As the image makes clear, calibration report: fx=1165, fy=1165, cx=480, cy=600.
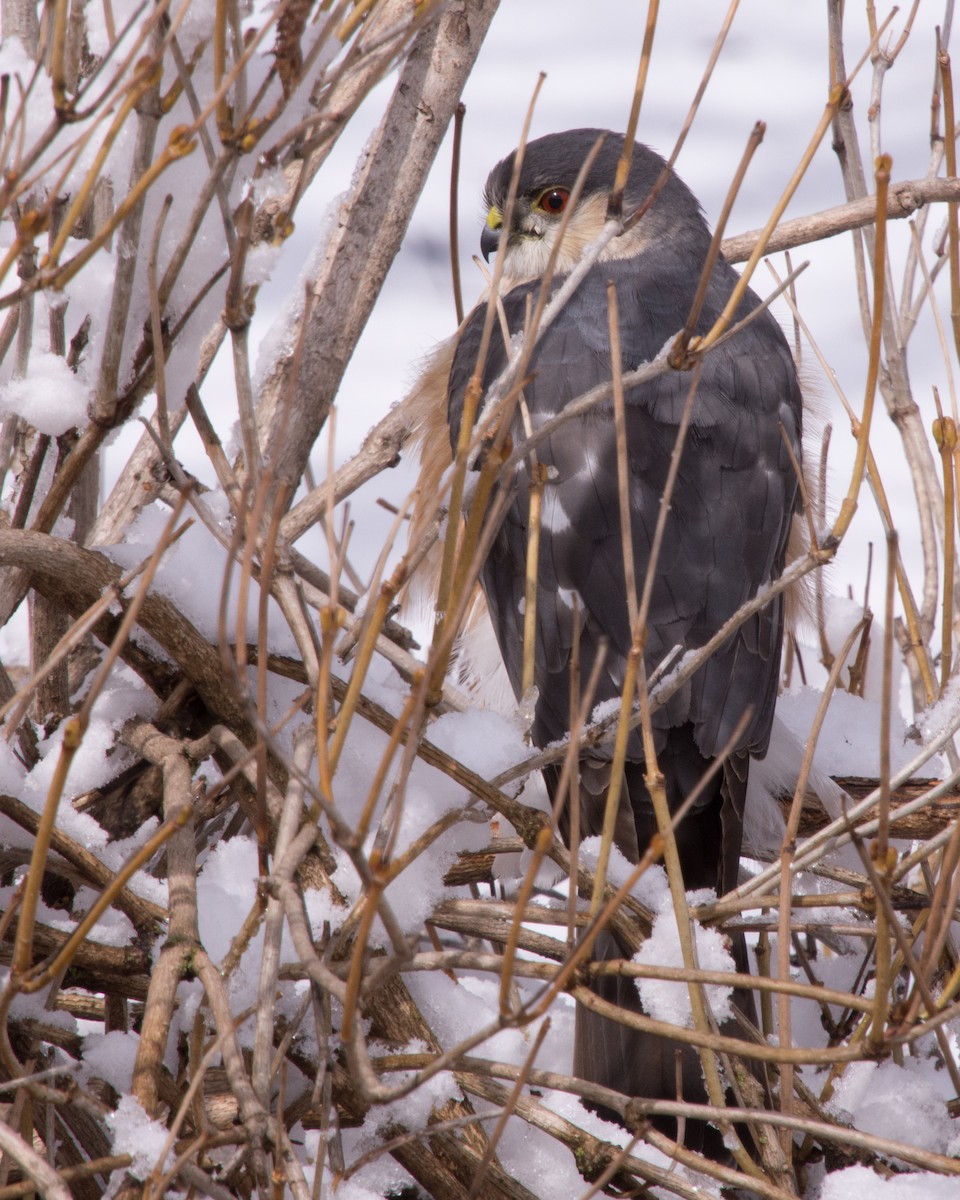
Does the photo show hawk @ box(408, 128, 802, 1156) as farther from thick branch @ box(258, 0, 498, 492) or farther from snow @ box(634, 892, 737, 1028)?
snow @ box(634, 892, 737, 1028)

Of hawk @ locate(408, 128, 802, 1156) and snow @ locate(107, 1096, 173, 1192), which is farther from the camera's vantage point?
hawk @ locate(408, 128, 802, 1156)

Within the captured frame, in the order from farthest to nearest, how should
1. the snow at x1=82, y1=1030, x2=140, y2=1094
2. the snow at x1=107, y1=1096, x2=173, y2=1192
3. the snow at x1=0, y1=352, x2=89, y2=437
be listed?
the snow at x1=0, y1=352, x2=89, y2=437 → the snow at x1=82, y1=1030, x2=140, y2=1094 → the snow at x1=107, y1=1096, x2=173, y2=1192

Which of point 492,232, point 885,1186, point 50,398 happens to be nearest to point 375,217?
point 50,398

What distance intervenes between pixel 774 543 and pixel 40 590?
1445mm

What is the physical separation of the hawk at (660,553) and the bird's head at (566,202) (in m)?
0.38

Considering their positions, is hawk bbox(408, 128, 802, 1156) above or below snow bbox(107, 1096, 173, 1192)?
above

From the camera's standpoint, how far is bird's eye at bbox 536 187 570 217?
9.81ft

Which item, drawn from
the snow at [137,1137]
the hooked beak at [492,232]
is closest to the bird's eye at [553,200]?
the hooked beak at [492,232]

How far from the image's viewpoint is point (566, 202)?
9.87ft

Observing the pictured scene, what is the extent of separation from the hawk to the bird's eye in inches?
15.4

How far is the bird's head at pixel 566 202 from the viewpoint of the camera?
9.75ft

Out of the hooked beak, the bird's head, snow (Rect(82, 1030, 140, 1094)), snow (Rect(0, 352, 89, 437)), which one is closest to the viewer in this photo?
snow (Rect(82, 1030, 140, 1094))

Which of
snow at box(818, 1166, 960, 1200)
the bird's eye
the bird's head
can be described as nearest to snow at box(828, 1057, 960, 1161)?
snow at box(818, 1166, 960, 1200)

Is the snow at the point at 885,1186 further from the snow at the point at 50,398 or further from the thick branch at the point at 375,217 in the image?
the snow at the point at 50,398
